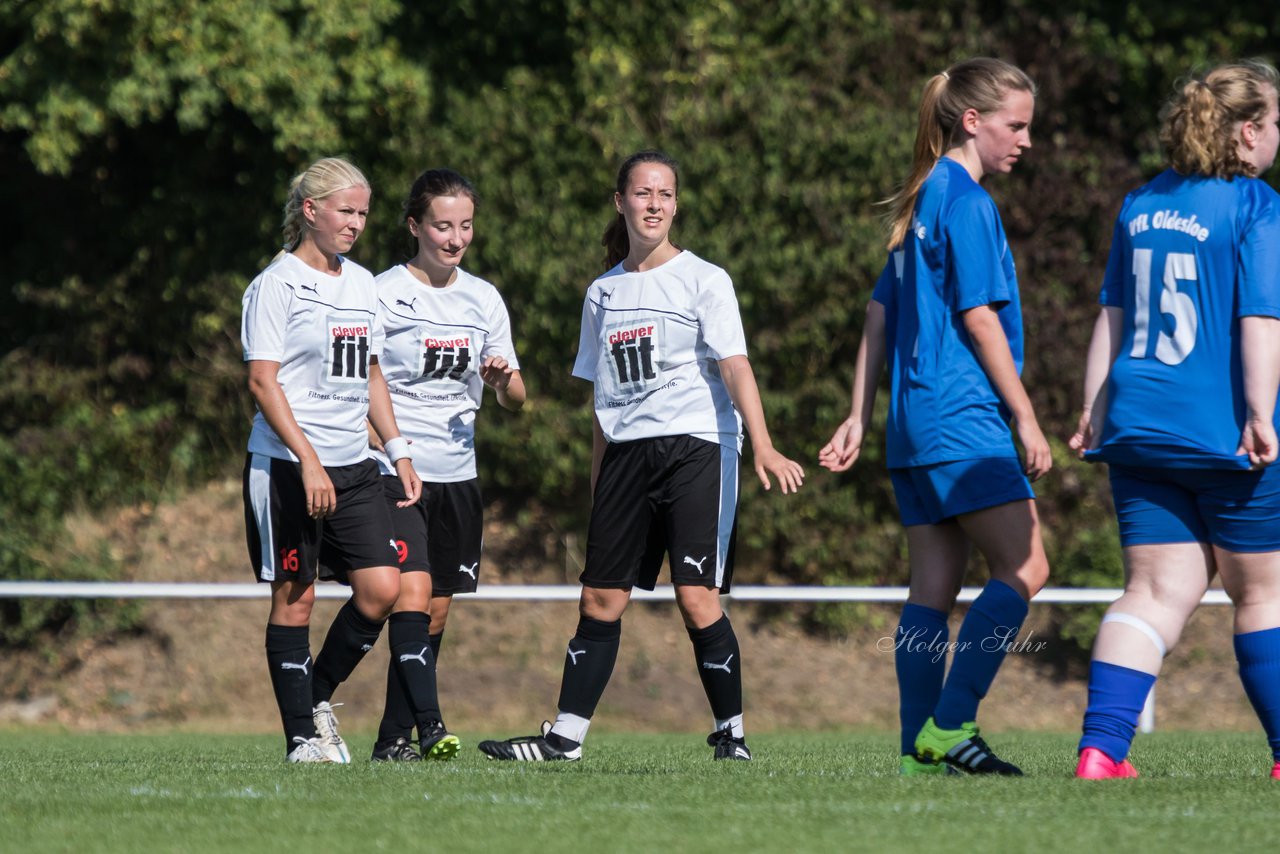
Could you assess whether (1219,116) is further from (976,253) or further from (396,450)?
(396,450)

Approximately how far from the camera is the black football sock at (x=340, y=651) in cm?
625

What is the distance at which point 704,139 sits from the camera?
42.0 feet

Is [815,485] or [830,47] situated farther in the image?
[830,47]

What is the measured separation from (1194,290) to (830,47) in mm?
9117

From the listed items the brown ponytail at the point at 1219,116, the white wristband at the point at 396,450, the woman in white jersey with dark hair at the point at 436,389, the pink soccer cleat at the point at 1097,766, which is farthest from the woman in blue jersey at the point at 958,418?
the woman in white jersey with dark hair at the point at 436,389

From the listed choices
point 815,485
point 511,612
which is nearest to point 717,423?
point 815,485

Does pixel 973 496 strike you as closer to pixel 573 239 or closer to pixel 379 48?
pixel 573 239

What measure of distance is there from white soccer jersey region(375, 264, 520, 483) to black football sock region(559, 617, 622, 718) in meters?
1.10

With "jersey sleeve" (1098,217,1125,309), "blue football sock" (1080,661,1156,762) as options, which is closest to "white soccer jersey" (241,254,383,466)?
"jersey sleeve" (1098,217,1125,309)

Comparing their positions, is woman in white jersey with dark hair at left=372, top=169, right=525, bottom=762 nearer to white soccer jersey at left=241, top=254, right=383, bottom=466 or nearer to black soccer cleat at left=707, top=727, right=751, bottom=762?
white soccer jersey at left=241, top=254, right=383, bottom=466

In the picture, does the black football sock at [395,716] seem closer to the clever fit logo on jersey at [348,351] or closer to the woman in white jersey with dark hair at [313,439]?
the woman in white jersey with dark hair at [313,439]

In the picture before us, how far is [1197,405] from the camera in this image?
15.1ft

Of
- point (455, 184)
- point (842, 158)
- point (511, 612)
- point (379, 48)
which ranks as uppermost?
point (379, 48)

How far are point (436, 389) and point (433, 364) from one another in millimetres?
105
